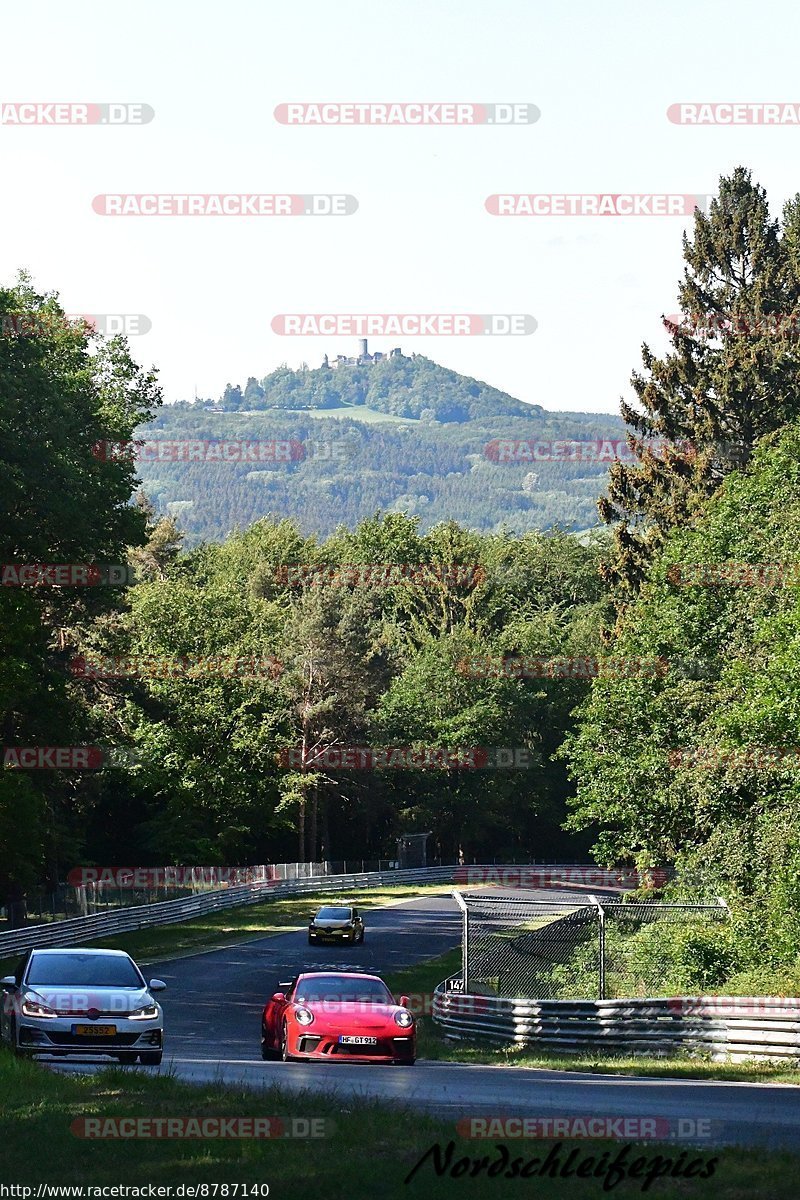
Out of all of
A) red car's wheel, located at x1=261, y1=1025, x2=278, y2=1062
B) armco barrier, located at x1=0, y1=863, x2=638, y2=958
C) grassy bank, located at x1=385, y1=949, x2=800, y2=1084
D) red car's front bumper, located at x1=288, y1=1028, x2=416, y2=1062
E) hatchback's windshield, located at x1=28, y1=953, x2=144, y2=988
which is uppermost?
hatchback's windshield, located at x1=28, y1=953, x2=144, y2=988

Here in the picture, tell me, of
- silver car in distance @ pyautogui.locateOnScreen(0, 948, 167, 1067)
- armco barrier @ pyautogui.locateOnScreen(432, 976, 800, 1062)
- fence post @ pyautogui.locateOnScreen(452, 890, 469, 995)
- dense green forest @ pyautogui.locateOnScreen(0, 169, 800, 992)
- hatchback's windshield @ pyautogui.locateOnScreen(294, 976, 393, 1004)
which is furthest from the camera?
dense green forest @ pyautogui.locateOnScreen(0, 169, 800, 992)

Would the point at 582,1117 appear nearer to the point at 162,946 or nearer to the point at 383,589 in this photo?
the point at 162,946

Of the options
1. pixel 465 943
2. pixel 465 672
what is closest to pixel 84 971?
pixel 465 943

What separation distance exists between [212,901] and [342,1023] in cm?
4204

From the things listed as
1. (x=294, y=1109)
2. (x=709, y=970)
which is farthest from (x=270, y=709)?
(x=294, y=1109)

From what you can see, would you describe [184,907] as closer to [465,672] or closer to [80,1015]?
[80,1015]

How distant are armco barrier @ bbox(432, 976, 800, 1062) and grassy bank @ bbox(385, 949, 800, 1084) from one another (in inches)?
8.6

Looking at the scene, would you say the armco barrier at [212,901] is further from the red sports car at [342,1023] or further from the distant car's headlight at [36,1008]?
the distant car's headlight at [36,1008]

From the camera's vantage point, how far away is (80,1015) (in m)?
18.5

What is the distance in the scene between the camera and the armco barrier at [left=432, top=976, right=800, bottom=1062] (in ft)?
72.5

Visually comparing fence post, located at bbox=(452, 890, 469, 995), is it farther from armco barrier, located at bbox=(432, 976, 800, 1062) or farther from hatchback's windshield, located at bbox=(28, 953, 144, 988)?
hatchback's windshield, located at bbox=(28, 953, 144, 988)

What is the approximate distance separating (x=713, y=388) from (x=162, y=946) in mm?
28225

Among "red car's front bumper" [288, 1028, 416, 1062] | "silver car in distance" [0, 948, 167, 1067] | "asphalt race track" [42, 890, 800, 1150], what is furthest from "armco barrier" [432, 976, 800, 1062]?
"silver car in distance" [0, 948, 167, 1067]

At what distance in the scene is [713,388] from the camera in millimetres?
57469
